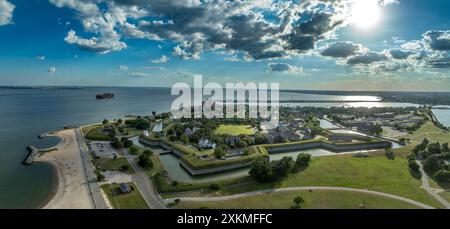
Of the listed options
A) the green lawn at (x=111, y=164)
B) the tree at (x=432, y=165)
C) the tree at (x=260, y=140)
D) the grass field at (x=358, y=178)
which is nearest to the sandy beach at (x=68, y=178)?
the green lawn at (x=111, y=164)

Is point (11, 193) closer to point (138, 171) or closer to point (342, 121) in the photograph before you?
point (138, 171)

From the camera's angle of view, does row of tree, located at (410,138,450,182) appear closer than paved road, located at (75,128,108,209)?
No

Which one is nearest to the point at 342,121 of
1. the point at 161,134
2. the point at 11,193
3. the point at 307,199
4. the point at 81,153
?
the point at 161,134

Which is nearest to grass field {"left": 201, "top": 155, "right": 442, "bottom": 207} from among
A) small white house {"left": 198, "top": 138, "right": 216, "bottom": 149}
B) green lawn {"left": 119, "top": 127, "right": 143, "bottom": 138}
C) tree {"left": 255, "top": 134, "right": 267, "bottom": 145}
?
tree {"left": 255, "top": 134, "right": 267, "bottom": 145}

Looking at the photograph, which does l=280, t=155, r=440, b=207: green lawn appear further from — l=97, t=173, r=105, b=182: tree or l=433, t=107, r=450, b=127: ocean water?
l=433, t=107, r=450, b=127: ocean water

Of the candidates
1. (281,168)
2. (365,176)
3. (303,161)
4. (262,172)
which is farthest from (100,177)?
(365,176)
